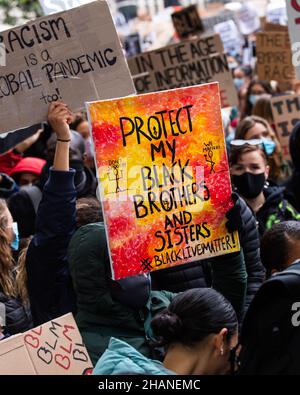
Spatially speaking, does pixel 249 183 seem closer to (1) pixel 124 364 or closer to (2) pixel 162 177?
(2) pixel 162 177

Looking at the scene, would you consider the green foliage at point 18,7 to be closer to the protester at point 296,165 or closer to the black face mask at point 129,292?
the protester at point 296,165

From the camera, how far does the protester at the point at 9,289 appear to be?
414 cm

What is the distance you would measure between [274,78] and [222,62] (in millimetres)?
1629

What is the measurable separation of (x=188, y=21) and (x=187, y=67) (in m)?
2.53

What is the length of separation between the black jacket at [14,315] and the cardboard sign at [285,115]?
404 cm

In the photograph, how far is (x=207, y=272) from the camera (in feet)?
15.4

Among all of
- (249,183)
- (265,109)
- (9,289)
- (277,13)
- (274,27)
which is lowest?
(265,109)

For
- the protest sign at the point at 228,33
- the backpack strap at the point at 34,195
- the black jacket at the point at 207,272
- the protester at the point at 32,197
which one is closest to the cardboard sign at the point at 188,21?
the protest sign at the point at 228,33

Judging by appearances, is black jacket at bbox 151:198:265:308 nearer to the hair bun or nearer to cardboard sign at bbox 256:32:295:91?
the hair bun

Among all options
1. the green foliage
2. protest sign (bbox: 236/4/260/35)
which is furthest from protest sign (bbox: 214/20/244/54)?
the green foliage

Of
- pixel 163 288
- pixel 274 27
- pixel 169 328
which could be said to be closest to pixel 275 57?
pixel 274 27

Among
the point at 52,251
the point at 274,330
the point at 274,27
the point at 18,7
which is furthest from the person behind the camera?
the point at 18,7

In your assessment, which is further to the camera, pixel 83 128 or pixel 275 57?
pixel 275 57
